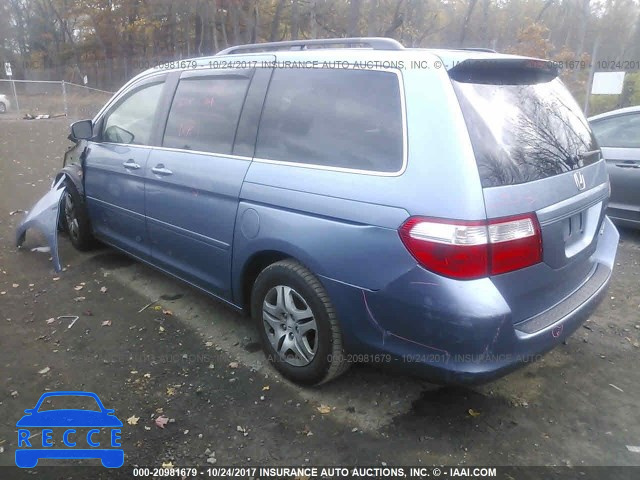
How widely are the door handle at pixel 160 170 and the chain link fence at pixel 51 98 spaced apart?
18383 millimetres

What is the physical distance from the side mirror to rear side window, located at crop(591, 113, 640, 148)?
17.9 ft

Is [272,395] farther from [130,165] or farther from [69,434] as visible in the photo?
[130,165]

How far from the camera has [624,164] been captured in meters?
5.30

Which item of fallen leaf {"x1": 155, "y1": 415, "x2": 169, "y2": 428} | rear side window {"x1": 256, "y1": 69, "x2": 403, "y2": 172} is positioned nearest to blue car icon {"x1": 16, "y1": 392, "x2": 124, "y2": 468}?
fallen leaf {"x1": 155, "y1": 415, "x2": 169, "y2": 428}

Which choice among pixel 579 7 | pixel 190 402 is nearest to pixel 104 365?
pixel 190 402

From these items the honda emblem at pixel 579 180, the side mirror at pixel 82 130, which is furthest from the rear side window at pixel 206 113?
the honda emblem at pixel 579 180

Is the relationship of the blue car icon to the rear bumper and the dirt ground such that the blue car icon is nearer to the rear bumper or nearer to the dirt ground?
the dirt ground

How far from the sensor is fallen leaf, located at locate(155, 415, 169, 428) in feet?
8.75

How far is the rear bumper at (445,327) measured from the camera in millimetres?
A: 2145

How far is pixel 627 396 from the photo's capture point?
2908mm

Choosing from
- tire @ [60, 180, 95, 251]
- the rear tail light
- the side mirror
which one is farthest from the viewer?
tire @ [60, 180, 95, 251]

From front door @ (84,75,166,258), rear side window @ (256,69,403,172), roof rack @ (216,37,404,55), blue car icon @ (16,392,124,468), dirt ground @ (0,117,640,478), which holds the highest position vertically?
roof rack @ (216,37,404,55)

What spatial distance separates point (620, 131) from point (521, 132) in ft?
12.8

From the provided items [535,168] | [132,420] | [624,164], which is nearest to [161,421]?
[132,420]
